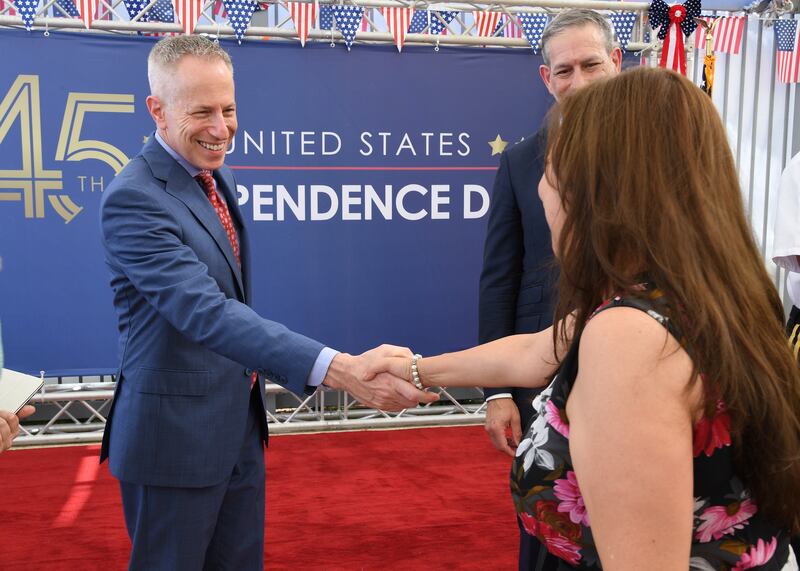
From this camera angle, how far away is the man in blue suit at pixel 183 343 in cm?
211

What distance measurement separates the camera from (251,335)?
2.15 m

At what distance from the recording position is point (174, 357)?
2.15 metres

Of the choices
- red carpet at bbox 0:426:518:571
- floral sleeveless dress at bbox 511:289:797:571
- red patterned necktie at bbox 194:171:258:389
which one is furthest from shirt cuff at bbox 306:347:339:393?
red carpet at bbox 0:426:518:571

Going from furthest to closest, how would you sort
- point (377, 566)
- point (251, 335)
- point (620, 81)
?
point (377, 566) → point (251, 335) → point (620, 81)

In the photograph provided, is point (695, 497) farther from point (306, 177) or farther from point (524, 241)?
point (306, 177)

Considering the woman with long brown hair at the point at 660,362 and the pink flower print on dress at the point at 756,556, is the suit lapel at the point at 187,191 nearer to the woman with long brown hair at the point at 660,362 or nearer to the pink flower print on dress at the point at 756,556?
the woman with long brown hair at the point at 660,362

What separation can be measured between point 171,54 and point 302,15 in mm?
2981

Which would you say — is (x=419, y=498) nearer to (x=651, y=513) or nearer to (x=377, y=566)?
(x=377, y=566)

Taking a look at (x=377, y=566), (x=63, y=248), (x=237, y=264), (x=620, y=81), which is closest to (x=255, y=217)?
(x=63, y=248)

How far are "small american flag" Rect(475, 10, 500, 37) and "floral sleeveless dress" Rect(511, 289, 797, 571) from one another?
4.39 metres

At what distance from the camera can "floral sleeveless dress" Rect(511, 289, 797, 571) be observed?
1.14 metres

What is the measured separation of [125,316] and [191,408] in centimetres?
30

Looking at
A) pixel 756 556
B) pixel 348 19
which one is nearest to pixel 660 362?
pixel 756 556

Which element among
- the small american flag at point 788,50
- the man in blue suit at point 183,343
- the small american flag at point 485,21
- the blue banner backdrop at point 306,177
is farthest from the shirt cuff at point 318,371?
the small american flag at point 788,50
